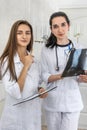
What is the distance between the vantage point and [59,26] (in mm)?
1797

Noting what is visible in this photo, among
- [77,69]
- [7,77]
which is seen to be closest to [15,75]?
[7,77]

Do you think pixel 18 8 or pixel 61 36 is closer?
pixel 61 36

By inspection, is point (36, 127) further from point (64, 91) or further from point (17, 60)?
point (17, 60)

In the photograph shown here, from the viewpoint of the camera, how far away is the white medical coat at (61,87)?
1822 mm

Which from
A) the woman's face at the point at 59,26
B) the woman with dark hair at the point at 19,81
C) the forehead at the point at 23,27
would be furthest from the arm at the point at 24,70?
the woman's face at the point at 59,26

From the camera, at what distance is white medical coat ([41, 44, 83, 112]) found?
1822 mm

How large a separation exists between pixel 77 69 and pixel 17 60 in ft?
1.36

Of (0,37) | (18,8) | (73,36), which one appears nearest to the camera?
(0,37)

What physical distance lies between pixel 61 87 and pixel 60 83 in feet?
0.10

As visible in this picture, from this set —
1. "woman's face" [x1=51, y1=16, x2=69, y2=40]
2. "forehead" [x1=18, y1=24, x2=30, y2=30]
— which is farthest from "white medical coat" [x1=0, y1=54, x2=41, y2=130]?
"woman's face" [x1=51, y1=16, x2=69, y2=40]

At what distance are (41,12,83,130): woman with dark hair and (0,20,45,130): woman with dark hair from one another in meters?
0.22

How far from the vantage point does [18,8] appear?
2461 millimetres

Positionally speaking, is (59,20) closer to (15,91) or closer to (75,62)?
(75,62)

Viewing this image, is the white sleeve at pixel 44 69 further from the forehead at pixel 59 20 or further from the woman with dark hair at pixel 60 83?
the forehead at pixel 59 20
